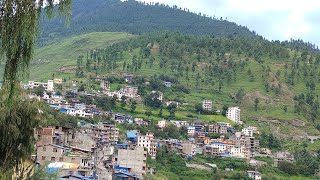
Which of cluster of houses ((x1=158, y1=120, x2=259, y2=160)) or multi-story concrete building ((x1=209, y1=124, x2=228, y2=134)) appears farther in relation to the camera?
multi-story concrete building ((x1=209, y1=124, x2=228, y2=134))

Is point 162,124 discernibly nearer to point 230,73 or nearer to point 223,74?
point 223,74

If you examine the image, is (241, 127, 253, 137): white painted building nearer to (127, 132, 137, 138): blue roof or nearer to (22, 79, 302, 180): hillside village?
(22, 79, 302, 180): hillside village

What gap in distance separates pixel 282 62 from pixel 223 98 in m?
26.0

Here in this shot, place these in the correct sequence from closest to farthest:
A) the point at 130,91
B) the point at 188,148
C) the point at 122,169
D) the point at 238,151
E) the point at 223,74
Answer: the point at 122,169 < the point at 188,148 < the point at 238,151 < the point at 130,91 < the point at 223,74

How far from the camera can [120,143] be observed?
67312 mm

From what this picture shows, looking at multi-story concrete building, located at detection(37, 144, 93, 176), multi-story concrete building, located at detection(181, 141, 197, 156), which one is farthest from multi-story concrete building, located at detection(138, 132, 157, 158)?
multi-story concrete building, located at detection(37, 144, 93, 176)

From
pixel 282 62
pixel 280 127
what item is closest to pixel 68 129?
pixel 280 127

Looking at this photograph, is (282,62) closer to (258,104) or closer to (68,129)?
(258,104)

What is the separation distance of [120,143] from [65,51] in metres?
106

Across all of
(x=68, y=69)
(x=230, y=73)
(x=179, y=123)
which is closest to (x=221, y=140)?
(x=179, y=123)

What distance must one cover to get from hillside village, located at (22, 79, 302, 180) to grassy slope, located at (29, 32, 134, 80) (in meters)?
33.7

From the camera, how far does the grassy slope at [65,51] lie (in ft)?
464

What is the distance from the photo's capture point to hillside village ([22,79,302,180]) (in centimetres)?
4275

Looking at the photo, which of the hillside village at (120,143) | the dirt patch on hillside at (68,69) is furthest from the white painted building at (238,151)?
the dirt patch on hillside at (68,69)
